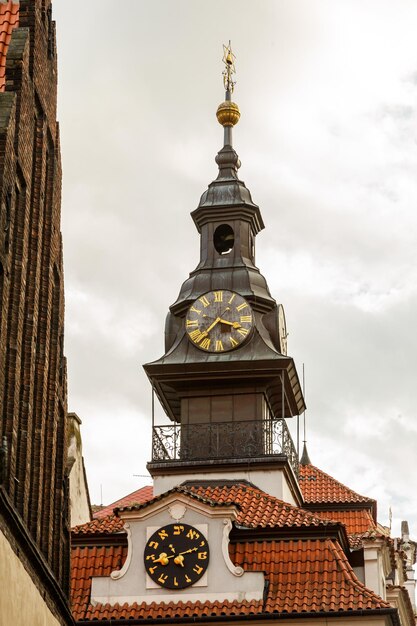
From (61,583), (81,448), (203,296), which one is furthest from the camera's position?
(203,296)

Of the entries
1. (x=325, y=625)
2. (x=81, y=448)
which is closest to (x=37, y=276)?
(x=325, y=625)

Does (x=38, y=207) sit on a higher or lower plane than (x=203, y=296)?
lower

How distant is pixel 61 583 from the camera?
92.2ft

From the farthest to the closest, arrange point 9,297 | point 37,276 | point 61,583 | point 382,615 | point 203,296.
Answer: point 203,296 < point 382,615 < point 61,583 < point 37,276 < point 9,297

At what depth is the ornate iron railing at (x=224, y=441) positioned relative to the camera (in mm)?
43469

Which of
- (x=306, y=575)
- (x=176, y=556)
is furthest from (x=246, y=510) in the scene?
(x=306, y=575)

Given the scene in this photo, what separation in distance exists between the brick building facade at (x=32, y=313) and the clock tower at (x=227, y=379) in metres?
14.8

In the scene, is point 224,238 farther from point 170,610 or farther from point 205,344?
point 170,610

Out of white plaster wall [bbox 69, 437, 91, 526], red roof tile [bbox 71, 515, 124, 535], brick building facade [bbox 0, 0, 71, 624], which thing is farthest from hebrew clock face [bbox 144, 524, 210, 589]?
brick building facade [bbox 0, 0, 71, 624]

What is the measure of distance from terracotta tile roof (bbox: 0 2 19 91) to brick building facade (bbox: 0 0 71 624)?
0.07 feet

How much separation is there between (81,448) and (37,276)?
17.1m

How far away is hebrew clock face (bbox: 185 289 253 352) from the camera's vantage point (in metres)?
44.8

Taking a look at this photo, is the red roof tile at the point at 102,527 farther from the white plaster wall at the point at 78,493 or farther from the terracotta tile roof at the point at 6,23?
the terracotta tile roof at the point at 6,23

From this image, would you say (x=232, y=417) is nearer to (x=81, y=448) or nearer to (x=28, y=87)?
(x=81, y=448)
